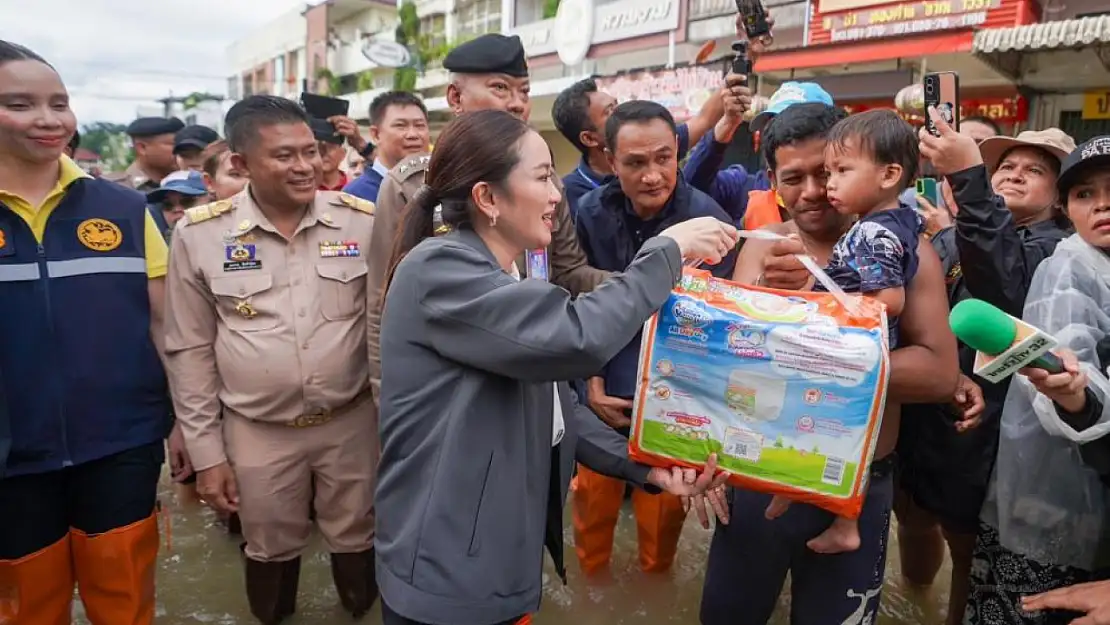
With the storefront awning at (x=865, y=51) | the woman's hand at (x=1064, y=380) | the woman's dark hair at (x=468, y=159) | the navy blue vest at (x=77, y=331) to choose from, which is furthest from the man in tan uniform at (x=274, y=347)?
the storefront awning at (x=865, y=51)

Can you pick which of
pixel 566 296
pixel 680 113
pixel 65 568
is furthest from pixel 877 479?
pixel 680 113

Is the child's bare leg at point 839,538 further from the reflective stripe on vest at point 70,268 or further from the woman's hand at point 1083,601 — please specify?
the reflective stripe on vest at point 70,268

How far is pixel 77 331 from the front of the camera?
2.34 metres

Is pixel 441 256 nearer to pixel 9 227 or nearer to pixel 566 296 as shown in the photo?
pixel 566 296

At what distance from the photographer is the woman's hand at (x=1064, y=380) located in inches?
61.4

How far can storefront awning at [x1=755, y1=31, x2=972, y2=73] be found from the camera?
8.95m

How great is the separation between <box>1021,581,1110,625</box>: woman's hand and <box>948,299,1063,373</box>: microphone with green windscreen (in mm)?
747

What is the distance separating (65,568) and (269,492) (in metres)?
0.68

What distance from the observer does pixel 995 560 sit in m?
2.24

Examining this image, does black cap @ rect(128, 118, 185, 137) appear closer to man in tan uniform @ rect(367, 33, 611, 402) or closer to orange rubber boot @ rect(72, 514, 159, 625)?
man in tan uniform @ rect(367, 33, 611, 402)

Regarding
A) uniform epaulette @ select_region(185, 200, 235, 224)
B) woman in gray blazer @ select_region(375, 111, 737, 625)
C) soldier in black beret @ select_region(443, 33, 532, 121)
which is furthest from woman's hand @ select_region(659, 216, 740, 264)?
uniform epaulette @ select_region(185, 200, 235, 224)

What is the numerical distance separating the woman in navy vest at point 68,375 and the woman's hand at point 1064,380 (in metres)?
2.71

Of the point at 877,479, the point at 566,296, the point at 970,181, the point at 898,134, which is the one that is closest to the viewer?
the point at 566,296

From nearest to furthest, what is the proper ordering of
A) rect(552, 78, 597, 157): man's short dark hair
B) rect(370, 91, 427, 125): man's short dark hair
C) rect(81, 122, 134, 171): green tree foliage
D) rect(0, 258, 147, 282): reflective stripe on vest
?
rect(0, 258, 147, 282): reflective stripe on vest < rect(552, 78, 597, 157): man's short dark hair < rect(370, 91, 427, 125): man's short dark hair < rect(81, 122, 134, 171): green tree foliage
